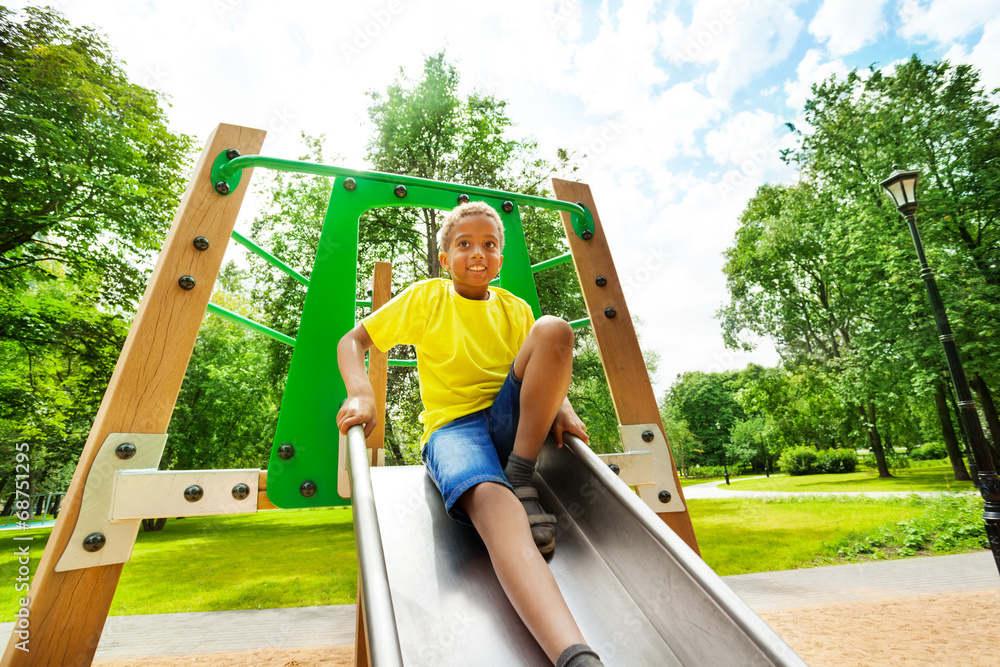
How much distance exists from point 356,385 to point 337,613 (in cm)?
538

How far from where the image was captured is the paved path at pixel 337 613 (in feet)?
14.4

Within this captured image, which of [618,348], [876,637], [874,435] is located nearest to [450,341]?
[618,348]

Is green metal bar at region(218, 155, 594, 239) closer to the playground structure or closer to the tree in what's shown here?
the playground structure

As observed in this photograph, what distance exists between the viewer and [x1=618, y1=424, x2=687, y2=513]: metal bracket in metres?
1.75

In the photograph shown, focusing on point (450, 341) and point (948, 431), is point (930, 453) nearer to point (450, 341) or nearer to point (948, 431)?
point (948, 431)

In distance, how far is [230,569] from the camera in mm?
8750

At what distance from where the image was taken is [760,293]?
17.4m

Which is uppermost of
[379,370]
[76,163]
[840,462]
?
[76,163]

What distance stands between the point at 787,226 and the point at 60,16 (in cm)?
1864

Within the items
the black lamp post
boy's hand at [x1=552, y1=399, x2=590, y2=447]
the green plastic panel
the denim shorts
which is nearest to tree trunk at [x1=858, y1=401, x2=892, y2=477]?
the black lamp post

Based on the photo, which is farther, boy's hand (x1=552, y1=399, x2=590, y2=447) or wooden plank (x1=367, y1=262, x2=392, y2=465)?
wooden plank (x1=367, y1=262, x2=392, y2=465)

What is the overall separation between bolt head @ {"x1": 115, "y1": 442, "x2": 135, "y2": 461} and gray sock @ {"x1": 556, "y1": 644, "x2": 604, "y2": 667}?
44.4 inches

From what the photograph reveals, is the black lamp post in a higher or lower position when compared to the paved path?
higher

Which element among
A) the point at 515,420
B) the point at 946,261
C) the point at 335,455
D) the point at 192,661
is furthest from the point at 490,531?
the point at 946,261
